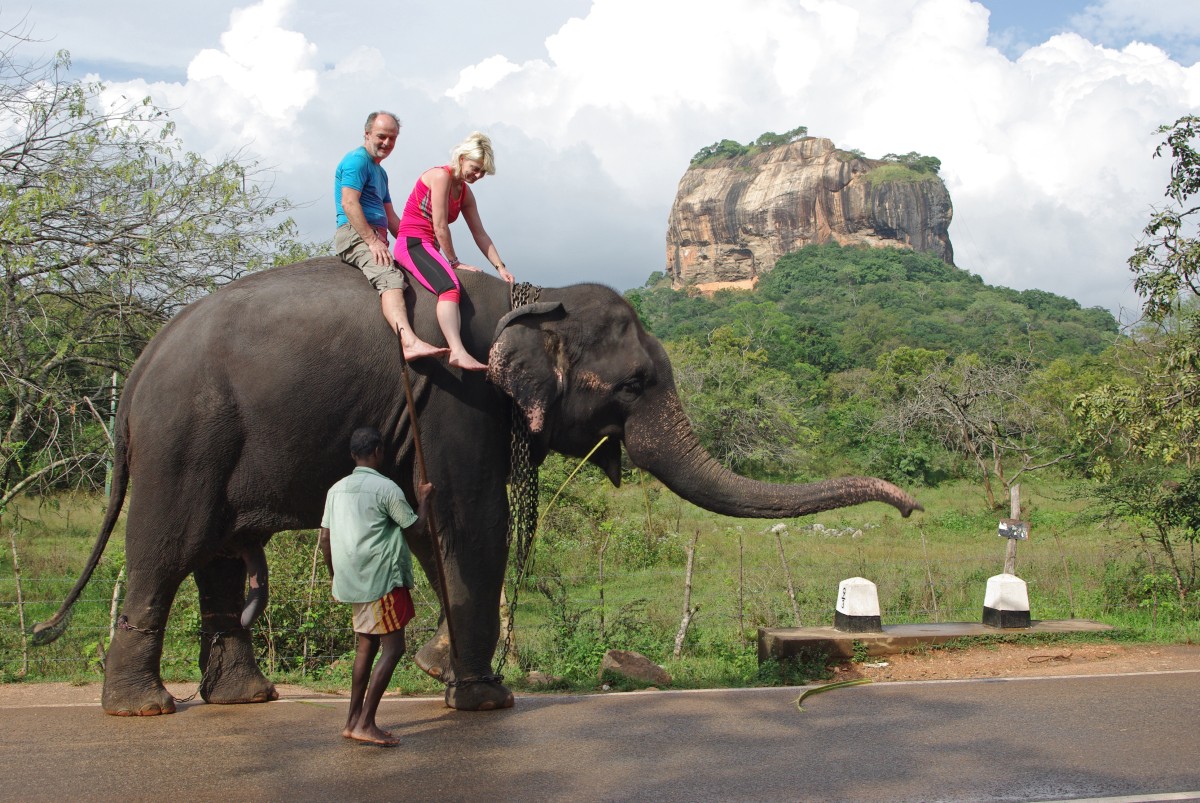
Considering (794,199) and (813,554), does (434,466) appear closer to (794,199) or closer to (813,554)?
(813,554)

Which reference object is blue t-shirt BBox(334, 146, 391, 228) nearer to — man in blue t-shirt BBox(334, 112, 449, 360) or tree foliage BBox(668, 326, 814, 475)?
man in blue t-shirt BBox(334, 112, 449, 360)

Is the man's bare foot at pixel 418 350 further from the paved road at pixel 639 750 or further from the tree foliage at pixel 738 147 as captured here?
the tree foliage at pixel 738 147

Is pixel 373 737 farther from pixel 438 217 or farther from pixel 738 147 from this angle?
pixel 738 147

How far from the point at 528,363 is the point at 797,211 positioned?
130 meters

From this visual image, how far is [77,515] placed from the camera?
24.5 metres

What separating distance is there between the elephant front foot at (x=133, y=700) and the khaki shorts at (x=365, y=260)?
263cm

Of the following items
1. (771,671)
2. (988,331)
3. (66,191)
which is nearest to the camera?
(771,671)

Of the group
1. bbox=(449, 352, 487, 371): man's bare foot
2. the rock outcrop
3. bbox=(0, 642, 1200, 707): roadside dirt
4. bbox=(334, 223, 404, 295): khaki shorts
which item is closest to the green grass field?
bbox=(0, 642, 1200, 707): roadside dirt

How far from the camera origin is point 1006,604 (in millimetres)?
9773

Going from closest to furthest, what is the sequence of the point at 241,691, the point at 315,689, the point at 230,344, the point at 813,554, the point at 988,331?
the point at 230,344 < the point at 241,691 < the point at 315,689 < the point at 813,554 < the point at 988,331

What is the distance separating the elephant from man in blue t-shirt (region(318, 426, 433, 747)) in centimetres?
71

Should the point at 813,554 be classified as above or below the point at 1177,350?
below

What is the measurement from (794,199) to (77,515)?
11609 centimetres

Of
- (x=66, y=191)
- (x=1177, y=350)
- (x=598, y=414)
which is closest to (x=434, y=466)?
(x=598, y=414)
